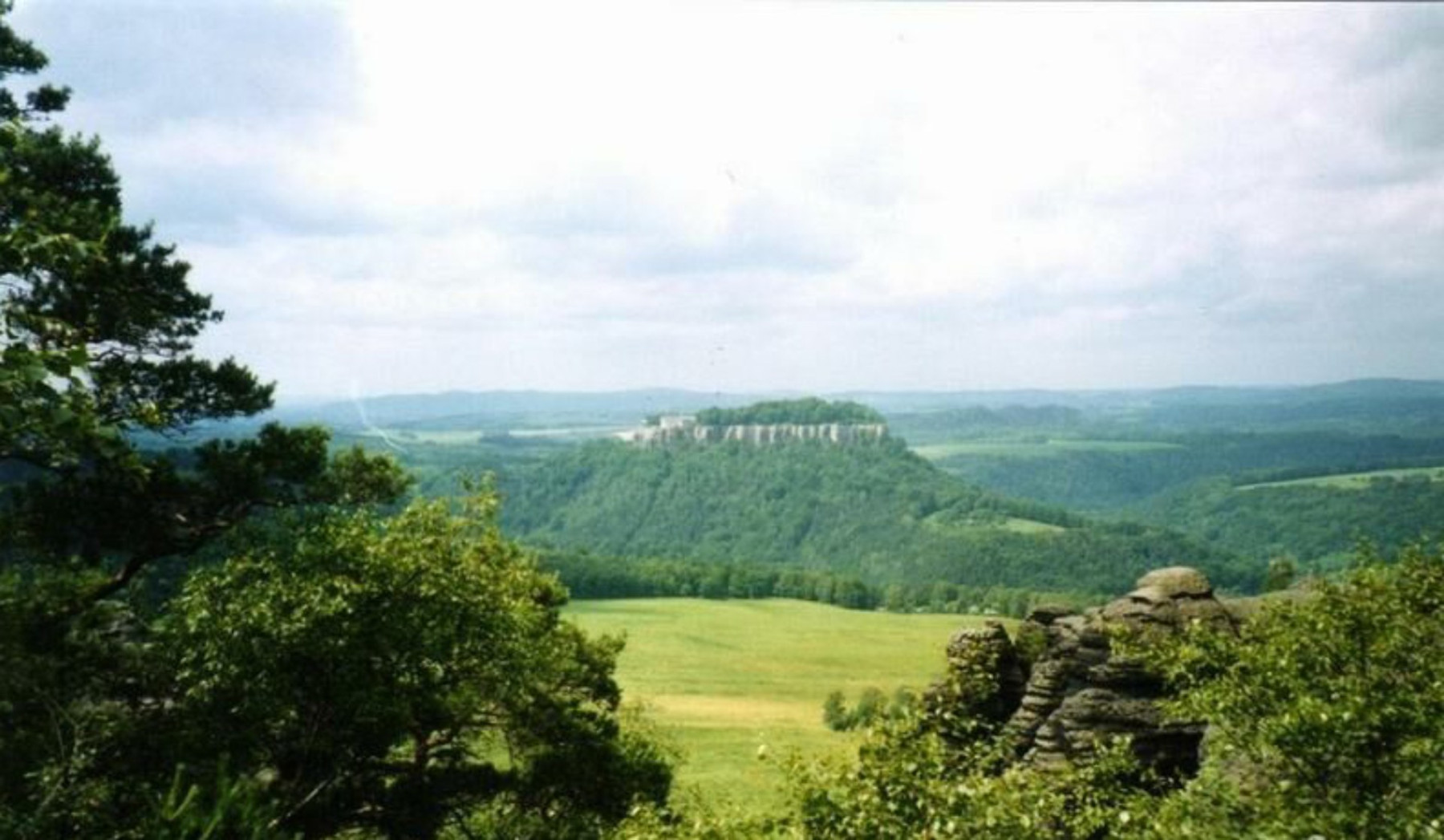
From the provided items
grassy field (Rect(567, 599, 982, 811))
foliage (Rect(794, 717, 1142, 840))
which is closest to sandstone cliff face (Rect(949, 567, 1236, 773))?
foliage (Rect(794, 717, 1142, 840))

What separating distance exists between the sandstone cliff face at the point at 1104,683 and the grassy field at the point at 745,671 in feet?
155

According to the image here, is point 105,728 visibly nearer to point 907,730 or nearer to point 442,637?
point 442,637

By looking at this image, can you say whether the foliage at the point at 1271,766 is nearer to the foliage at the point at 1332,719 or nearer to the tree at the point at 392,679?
the foliage at the point at 1332,719

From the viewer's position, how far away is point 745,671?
151000 mm

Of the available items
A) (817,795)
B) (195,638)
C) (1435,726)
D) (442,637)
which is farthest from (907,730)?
(195,638)

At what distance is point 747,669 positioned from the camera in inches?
5999

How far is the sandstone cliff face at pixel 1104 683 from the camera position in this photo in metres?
31.5

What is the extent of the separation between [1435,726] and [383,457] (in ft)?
90.7

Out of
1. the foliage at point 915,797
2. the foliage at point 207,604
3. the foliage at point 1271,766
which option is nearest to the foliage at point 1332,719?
the foliage at point 1271,766

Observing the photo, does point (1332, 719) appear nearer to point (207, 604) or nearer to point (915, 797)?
point (915, 797)

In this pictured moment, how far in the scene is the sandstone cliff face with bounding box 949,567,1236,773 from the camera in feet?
103

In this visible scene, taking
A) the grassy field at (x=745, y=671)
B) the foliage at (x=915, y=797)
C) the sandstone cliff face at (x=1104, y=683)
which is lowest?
the grassy field at (x=745, y=671)

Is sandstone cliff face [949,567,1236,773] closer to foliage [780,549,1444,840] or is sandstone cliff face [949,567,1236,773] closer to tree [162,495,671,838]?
foliage [780,549,1444,840]

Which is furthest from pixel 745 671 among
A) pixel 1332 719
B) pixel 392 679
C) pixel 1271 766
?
pixel 1332 719
